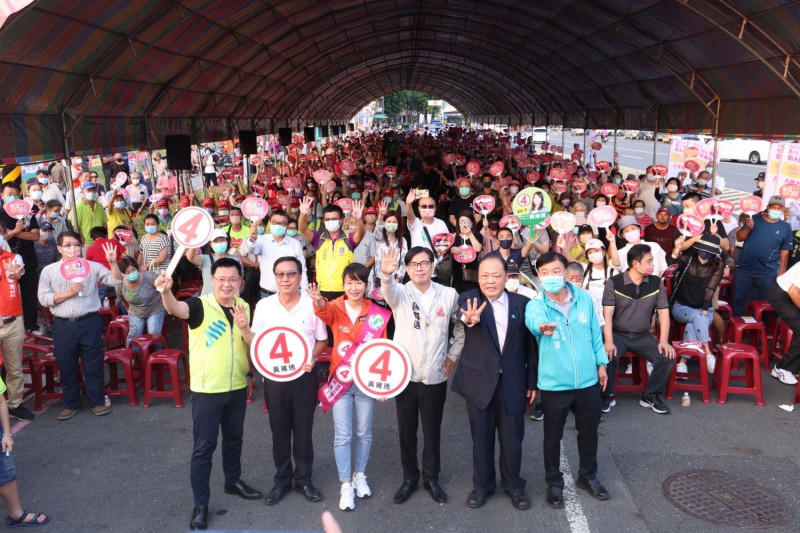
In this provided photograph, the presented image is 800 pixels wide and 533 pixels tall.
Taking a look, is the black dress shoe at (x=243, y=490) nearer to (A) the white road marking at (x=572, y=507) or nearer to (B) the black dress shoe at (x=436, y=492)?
(B) the black dress shoe at (x=436, y=492)

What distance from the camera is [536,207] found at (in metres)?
6.50

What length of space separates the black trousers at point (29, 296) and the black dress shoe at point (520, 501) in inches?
271

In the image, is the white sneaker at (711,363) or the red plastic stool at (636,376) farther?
the white sneaker at (711,363)

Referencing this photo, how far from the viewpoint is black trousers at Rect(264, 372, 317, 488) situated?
424 centimetres

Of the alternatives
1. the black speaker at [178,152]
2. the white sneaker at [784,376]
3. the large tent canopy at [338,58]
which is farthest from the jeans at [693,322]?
the black speaker at [178,152]

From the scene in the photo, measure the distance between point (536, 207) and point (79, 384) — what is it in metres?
4.94

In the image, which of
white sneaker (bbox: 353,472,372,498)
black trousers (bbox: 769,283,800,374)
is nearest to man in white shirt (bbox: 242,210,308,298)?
white sneaker (bbox: 353,472,372,498)

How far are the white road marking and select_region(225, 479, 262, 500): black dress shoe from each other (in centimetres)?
216

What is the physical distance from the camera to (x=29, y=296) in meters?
8.28

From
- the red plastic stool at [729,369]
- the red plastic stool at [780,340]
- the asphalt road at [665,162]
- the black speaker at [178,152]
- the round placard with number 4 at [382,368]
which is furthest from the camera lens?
the asphalt road at [665,162]

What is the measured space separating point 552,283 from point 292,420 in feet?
6.57

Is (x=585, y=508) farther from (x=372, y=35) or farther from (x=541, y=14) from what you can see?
(x=372, y=35)

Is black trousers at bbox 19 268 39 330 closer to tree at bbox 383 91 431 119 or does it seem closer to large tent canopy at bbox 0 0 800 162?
large tent canopy at bbox 0 0 800 162

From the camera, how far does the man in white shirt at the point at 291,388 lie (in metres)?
4.20
